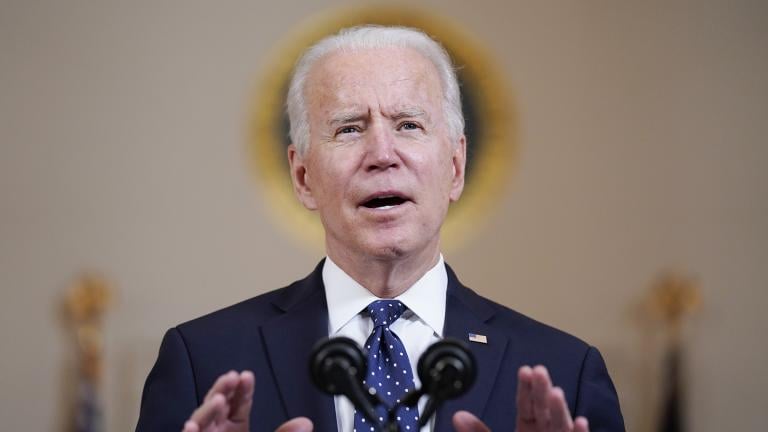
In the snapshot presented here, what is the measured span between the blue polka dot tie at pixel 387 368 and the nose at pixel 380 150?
358 millimetres

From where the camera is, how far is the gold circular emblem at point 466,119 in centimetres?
564

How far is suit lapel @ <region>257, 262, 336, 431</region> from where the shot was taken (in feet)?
8.15

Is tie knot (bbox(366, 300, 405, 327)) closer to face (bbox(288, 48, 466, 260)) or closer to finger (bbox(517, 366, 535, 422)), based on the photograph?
face (bbox(288, 48, 466, 260))

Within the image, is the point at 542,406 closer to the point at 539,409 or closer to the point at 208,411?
the point at 539,409

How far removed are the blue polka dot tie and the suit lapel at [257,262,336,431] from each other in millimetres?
121

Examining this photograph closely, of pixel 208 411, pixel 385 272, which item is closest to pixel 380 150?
pixel 385 272

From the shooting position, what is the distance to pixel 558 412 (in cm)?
196

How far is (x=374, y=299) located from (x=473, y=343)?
285 mm

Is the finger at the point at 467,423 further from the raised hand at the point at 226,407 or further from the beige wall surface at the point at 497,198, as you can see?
the beige wall surface at the point at 497,198

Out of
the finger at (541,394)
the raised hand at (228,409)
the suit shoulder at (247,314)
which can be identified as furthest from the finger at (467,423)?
the suit shoulder at (247,314)

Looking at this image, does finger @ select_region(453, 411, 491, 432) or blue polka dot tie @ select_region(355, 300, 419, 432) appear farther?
blue polka dot tie @ select_region(355, 300, 419, 432)

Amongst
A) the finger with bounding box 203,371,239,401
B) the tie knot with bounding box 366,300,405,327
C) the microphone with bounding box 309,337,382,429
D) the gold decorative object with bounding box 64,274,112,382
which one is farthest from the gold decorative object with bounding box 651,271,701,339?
the microphone with bounding box 309,337,382,429

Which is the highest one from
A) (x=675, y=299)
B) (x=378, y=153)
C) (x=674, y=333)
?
(x=378, y=153)

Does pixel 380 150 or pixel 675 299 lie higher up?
pixel 380 150
